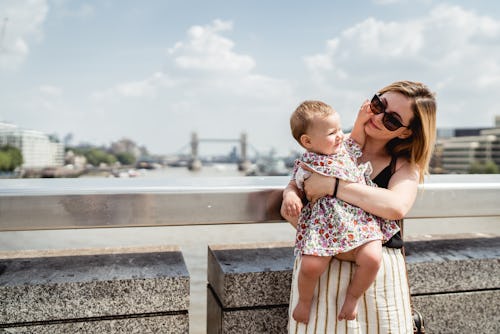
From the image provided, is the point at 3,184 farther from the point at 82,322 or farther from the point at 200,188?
the point at 200,188

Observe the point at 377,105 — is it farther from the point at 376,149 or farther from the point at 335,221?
the point at 335,221

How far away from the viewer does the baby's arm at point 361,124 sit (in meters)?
1.91

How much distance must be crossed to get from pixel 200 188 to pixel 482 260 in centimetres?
123

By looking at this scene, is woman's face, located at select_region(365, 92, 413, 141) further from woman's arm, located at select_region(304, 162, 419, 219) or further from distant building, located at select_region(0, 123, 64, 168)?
distant building, located at select_region(0, 123, 64, 168)

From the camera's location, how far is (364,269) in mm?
1694

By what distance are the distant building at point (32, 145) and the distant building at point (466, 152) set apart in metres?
71.1

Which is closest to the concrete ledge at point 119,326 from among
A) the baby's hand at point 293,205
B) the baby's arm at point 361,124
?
the baby's hand at point 293,205

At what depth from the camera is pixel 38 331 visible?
1.79 meters

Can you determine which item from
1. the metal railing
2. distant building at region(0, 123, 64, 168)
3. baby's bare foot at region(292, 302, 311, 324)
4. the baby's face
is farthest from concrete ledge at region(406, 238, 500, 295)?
distant building at region(0, 123, 64, 168)

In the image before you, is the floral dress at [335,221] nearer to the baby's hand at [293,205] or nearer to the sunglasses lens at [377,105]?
the baby's hand at [293,205]

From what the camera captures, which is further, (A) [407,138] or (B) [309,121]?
(A) [407,138]

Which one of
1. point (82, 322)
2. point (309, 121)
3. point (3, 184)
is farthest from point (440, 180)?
point (3, 184)

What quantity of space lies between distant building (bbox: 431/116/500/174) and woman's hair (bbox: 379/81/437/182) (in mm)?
90830

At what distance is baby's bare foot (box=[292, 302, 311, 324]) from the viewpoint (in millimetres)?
1760
